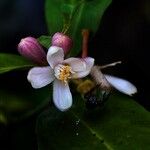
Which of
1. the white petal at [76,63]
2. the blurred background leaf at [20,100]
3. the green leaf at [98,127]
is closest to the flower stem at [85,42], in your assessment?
the white petal at [76,63]

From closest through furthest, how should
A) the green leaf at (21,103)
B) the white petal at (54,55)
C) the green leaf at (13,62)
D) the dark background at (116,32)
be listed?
the white petal at (54,55), the green leaf at (13,62), the green leaf at (21,103), the dark background at (116,32)

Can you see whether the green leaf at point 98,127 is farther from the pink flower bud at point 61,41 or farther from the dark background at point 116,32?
the dark background at point 116,32

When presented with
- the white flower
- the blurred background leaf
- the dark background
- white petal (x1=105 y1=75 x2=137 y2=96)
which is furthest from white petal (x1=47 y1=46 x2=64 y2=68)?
the dark background

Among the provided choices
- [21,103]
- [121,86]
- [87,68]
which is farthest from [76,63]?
[21,103]

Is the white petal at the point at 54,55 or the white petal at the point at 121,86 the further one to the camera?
the white petal at the point at 121,86

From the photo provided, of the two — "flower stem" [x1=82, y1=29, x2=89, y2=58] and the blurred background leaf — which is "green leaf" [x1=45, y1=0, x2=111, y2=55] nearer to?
"flower stem" [x1=82, y1=29, x2=89, y2=58]

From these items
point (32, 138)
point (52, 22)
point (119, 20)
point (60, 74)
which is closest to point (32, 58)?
point (60, 74)
